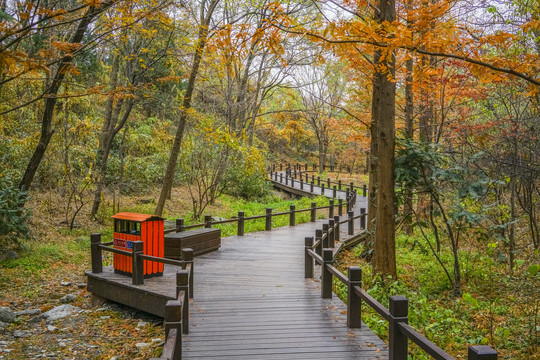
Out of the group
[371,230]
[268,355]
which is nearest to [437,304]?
[371,230]

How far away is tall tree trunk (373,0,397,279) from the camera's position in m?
8.23

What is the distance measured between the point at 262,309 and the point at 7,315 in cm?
498

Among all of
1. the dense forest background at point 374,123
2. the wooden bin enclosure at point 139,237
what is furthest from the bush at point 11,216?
the wooden bin enclosure at point 139,237

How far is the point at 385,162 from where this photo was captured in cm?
839

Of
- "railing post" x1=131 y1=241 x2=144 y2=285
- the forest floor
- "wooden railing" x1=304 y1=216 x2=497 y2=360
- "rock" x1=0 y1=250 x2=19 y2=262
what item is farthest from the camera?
"rock" x1=0 y1=250 x2=19 y2=262

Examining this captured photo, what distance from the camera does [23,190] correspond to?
11008mm

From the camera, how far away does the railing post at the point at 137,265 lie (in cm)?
751

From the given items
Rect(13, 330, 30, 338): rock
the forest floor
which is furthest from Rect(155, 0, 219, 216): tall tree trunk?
Rect(13, 330, 30, 338): rock

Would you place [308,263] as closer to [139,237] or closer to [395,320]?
[139,237]

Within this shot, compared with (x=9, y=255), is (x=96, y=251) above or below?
above

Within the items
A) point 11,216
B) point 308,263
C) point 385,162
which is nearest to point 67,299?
point 11,216

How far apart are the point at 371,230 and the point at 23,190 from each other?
9441mm

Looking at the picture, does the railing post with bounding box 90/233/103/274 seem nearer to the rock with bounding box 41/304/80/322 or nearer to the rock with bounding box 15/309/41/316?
the rock with bounding box 41/304/80/322

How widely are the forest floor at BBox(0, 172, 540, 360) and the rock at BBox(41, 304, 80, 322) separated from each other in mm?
97
